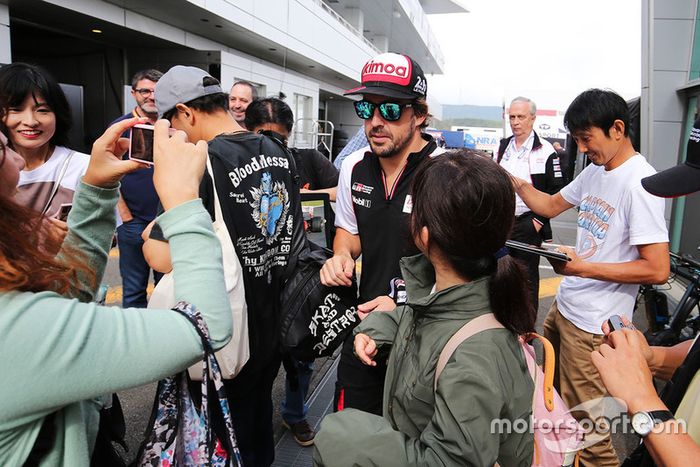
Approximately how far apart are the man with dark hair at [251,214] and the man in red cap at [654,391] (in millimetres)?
1403

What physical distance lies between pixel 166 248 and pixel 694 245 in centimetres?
681

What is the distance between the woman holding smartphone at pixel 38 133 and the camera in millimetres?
2582

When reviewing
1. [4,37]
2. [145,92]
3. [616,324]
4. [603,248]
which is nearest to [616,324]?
[616,324]

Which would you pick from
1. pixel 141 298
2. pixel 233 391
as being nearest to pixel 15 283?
pixel 233 391

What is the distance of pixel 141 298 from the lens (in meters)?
4.11

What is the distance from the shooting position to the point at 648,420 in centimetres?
122

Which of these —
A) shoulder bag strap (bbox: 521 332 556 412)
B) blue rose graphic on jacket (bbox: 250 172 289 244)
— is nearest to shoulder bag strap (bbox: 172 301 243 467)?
shoulder bag strap (bbox: 521 332 556 412)

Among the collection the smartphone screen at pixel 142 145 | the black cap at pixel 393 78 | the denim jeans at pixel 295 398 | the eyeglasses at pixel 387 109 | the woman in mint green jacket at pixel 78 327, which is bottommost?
the denim jeans at pixel 295 398

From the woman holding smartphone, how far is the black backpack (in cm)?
144

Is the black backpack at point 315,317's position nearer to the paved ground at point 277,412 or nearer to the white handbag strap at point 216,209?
the white handbag strap at point 216,209

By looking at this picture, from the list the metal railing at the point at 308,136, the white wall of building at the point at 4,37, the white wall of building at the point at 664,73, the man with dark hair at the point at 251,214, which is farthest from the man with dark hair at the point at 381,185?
the metal railing at the point at 308,136

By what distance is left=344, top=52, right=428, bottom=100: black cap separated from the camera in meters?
2.35

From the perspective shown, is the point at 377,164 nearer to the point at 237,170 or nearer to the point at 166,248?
the point at 237,170

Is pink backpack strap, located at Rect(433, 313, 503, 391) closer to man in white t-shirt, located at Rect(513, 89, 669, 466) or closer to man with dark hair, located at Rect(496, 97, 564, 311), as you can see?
man in white t-shirt, located at Rect(513, 89, 669, 466)
